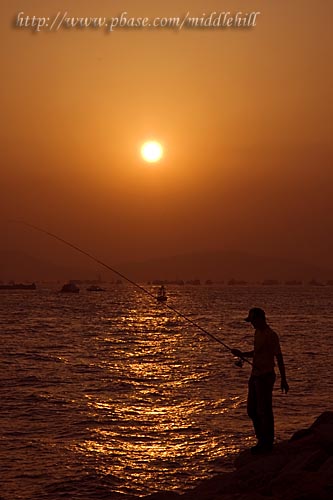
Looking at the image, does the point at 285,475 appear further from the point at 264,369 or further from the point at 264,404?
the point at 264,369

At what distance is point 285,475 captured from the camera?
323 inches

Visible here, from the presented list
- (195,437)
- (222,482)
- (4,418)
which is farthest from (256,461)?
(4,418)

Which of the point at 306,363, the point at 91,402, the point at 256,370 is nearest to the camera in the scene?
the point at 256,370

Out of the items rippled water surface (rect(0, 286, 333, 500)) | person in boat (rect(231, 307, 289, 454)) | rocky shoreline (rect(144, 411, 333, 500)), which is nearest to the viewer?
rocky shoreline (rect(144, 411, 333, 500))

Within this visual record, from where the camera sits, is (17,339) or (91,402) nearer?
(91,402)

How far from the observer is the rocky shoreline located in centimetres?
756

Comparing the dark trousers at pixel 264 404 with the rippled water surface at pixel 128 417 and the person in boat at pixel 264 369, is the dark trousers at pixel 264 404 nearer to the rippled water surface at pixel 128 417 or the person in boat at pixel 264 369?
the person in boat at pixel 264 369

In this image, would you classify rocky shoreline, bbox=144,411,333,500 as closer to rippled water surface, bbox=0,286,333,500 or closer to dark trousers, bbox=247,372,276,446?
dark trousers, bbox=247,372,276,446

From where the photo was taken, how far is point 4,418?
16.4 meters

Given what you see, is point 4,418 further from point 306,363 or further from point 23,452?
point 306,363

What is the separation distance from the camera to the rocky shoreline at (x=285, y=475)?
756 centimetres

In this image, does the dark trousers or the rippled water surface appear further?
the rippled water surface

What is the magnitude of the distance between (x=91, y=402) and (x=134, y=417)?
2.58 metres

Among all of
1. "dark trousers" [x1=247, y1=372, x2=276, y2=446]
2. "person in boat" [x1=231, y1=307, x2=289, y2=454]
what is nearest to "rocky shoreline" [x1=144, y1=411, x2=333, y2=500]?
"dark trousers" [x1=247, y1=372, x2=276, y2=446]
